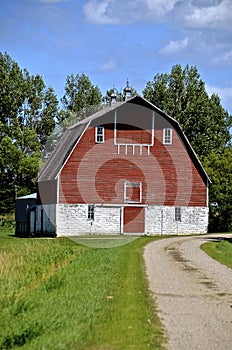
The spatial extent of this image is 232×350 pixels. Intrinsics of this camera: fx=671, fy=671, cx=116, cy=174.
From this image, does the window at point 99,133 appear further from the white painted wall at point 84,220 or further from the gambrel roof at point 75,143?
the white painted wall at point 84,220

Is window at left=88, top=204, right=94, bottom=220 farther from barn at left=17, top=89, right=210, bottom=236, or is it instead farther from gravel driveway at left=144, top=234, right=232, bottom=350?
gravel driveway at left=144, top=234, right=232, bottom=350

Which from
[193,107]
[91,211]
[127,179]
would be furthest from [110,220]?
[193,107]

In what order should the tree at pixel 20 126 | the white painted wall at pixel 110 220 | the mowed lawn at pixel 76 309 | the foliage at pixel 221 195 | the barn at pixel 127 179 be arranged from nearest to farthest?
the mowed lawn at pixel 76 309, the white painted wall at pixel 110 220, the barn at pixel 127 179, the foliage at pixel 221 195, the tree at pixel 20 126

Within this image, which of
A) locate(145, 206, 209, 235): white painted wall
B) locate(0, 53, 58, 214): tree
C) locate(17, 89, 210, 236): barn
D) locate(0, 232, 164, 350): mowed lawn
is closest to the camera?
locate(0, 232, 164, 350): mowed lawn

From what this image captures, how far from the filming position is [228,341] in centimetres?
923

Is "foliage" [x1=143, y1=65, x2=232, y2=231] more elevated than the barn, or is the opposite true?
"foliage" [x1=143, y1=65, x2=232, y2=231]

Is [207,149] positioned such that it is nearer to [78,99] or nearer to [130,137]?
[78,99]

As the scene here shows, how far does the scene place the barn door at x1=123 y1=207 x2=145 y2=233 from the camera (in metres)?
47.1

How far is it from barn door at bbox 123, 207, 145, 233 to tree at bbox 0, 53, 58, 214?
22709 millimetres

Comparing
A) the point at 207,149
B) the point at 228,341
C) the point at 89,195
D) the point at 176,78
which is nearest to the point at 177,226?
the point at 89,195

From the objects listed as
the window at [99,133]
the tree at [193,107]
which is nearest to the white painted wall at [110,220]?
the window at [99,133]

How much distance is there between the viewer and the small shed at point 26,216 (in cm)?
5307

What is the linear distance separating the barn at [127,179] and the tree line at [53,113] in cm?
2141

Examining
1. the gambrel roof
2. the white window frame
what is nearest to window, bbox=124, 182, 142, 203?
the white window frame
